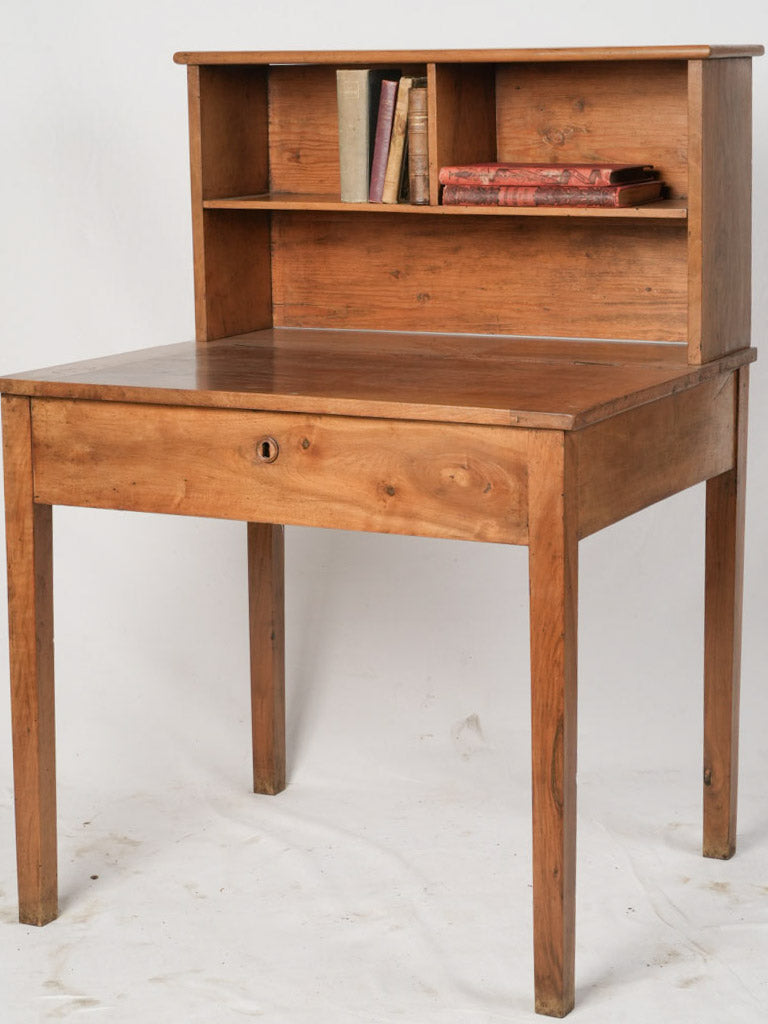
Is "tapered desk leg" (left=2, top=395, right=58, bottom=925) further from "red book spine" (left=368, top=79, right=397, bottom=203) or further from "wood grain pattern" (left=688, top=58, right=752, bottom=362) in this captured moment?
"wood grain pattern" (left=688, top=58, right=752, bottom=362)

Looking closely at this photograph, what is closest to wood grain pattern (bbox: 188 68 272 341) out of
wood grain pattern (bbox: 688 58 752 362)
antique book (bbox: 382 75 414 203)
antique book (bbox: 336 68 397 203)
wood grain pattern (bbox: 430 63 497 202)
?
antique book (bbox: 336 68 397 203)

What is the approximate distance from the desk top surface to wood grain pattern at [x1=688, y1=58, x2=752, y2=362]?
6 cm

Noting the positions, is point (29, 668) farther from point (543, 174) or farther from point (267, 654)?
point (543, 174)

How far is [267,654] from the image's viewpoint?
11.9 ft

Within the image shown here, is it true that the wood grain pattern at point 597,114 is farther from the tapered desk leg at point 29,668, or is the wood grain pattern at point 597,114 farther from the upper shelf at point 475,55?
the tapered desk leg at point 29,668

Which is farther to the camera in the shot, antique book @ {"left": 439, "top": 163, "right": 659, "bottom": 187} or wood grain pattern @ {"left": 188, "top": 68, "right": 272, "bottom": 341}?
wood grain pattern @ {"left": 188, "top": 68, "right": 272, "bottom": 341}

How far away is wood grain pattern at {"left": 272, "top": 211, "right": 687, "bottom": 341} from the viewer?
3217 mm

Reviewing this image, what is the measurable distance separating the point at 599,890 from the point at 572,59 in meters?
1.36

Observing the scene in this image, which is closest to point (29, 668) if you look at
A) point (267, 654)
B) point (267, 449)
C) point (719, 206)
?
point (267, 449)

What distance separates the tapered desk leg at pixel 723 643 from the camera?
314 cm

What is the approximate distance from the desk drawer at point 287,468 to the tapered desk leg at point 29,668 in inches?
1.4

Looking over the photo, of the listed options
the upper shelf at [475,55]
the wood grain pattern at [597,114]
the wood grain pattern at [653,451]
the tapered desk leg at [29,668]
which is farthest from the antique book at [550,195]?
the tapered desk leg at [29,668]

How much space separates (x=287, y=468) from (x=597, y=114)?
3.14 ft

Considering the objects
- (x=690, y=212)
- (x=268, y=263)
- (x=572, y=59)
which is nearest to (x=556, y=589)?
(x=690, y=212)
